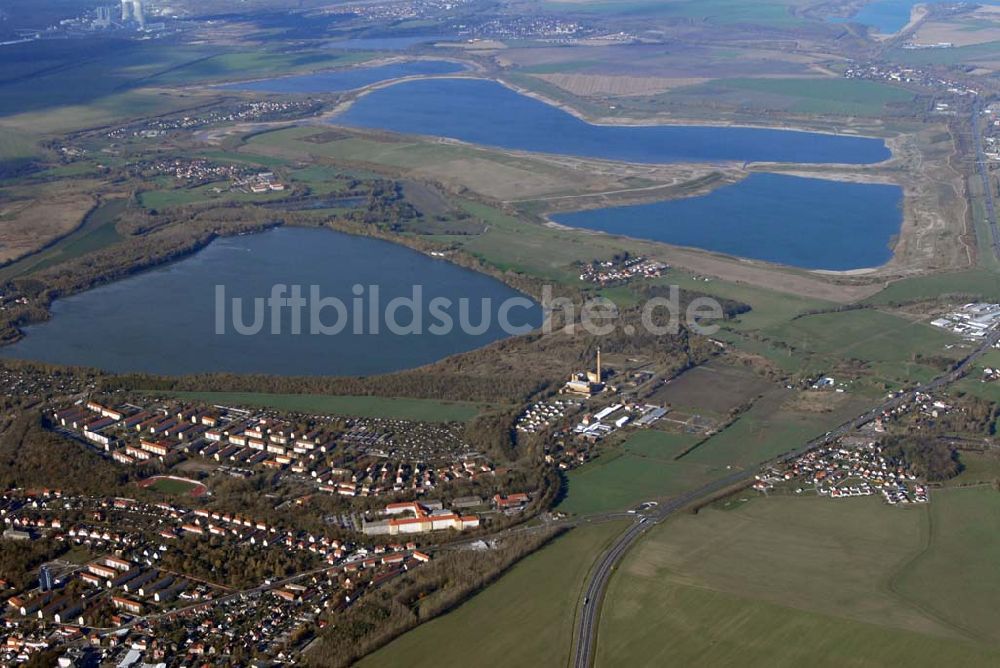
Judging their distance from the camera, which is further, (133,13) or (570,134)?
(133,13)

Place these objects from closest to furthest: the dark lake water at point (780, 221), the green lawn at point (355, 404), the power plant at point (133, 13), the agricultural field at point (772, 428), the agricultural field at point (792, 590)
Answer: the agricultural field at point (792, 590) < the agricultural field at point (772, 428) < the green lawn at point (355, 404) < the dark lake water at point (780, 221) < the power plant at point (133, 13)

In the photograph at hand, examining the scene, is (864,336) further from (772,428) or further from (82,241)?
(82,241)

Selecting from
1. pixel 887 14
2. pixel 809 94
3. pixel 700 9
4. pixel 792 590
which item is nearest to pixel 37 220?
pixel 792 590

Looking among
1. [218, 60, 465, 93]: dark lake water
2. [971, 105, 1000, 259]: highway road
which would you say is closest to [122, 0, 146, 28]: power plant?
[218, 60, 465, 93]: dark lake water

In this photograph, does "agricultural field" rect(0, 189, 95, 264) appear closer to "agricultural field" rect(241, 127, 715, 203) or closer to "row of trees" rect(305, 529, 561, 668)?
"agricultural field" rect(241, 127, 715, 203)

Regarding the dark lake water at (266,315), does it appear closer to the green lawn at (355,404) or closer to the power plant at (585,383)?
the green lawn at (355,404)

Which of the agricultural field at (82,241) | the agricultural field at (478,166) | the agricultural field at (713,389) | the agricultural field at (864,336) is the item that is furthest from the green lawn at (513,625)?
the agricultural field at (478,166)
